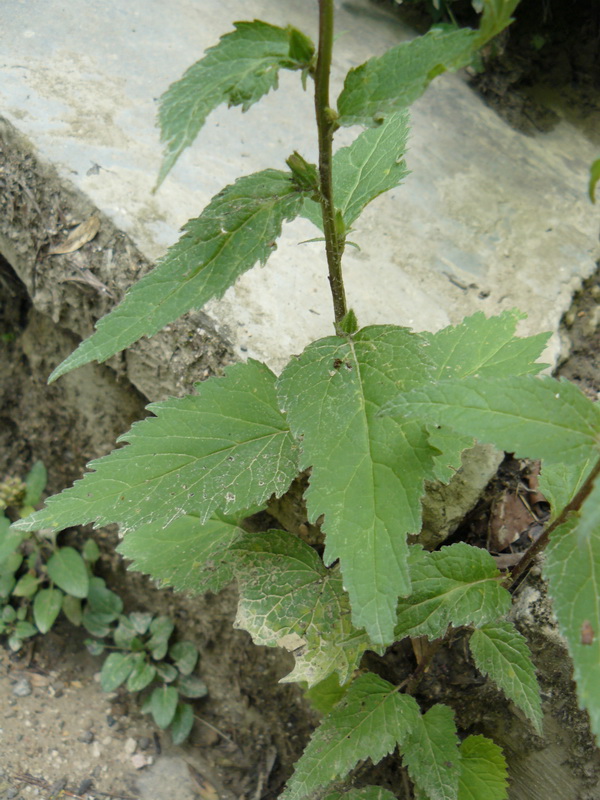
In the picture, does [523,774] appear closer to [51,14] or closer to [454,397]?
[454,397]

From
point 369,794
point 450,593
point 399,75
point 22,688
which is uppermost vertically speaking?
point 399,75

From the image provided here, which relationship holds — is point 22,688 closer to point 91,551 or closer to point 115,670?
point 115,670

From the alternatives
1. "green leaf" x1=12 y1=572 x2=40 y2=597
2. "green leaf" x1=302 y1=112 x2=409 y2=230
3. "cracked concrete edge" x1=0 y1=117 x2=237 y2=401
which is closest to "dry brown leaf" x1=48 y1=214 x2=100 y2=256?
"cracked concrete edge" x1=0 y1=117 x2=237 y2=401

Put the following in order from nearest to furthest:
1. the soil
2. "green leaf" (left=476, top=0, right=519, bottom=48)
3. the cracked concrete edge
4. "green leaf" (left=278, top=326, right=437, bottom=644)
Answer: "green leaf" (left=476, top=0, right=519, bottom=48)
"green leaf" (left=278, top=326, right=437, bottom=644)
the soil
the cracked concrete edge

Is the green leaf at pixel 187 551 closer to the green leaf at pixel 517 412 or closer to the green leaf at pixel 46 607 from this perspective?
the green leaf at pixel 517 412

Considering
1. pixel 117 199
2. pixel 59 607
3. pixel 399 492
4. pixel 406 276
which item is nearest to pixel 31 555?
pixel 59 607

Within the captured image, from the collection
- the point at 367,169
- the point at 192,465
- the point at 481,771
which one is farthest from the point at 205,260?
the point at 481,771

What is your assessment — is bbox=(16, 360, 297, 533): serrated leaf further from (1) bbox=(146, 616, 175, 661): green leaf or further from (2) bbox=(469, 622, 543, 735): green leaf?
(1) bbox=(146, 616, 175, 661): green leaf
